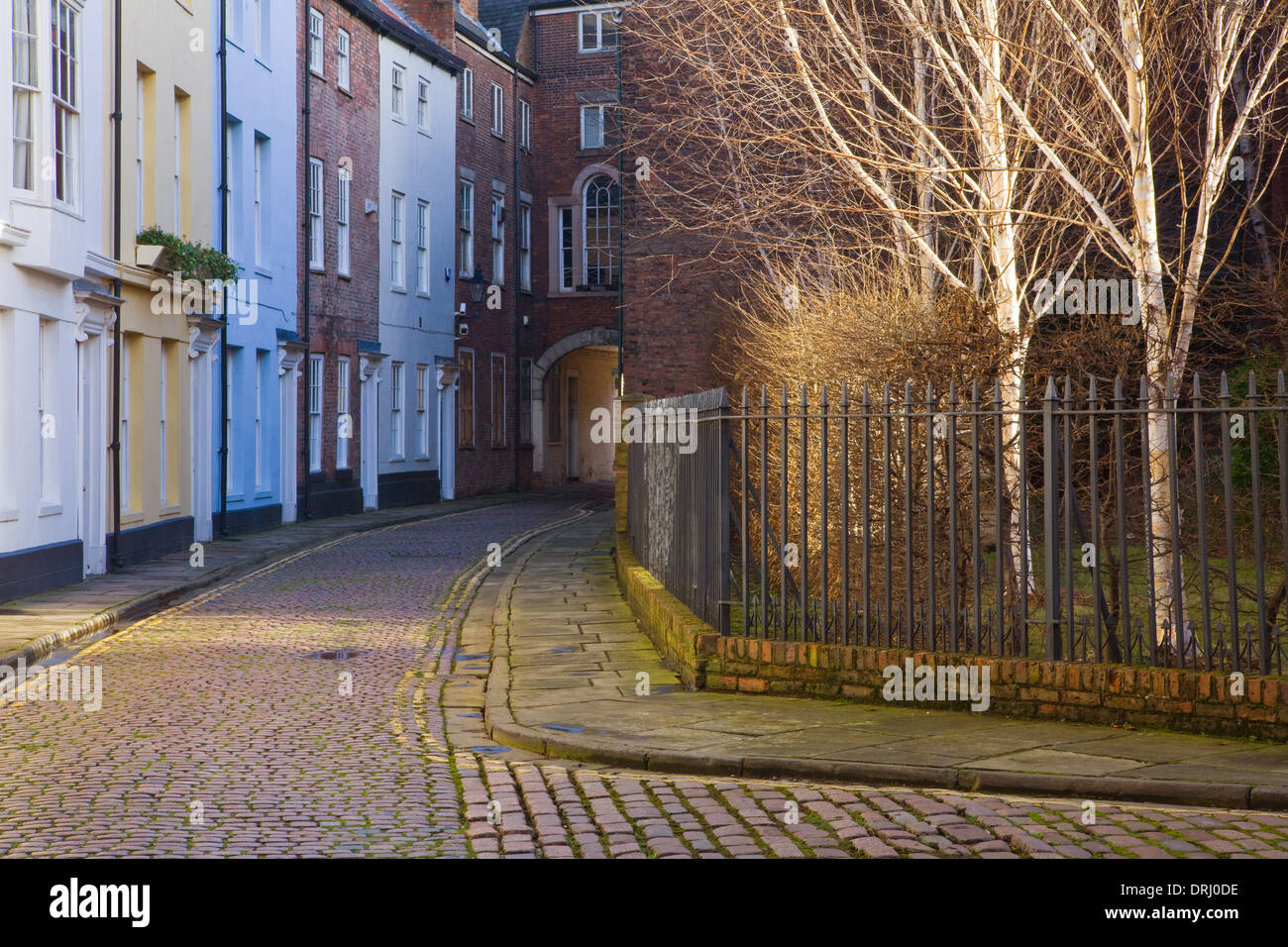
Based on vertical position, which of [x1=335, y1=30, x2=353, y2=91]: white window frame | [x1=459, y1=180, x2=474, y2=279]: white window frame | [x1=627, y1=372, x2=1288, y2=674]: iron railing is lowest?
[x1=627, y1=372, x2=1288, y2=674]: iron railing

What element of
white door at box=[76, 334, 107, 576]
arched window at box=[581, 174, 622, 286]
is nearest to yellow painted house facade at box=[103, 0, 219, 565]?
white door at box=[76, 334, 107, 576]

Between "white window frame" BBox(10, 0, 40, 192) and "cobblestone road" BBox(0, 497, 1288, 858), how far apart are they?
274 inches

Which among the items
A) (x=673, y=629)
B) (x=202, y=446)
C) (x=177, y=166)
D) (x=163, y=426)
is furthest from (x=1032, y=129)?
(x=202, y=446)

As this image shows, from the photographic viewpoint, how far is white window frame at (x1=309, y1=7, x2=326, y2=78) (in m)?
28.5

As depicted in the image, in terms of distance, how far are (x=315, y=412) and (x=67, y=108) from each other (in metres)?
12.4

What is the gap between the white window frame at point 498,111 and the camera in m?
39.7

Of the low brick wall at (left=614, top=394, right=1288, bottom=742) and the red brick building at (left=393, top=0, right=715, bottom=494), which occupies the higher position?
the red brick building at (left=393, top=0, right=715, bottom=494)

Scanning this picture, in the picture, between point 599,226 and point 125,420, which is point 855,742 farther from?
point 599,226

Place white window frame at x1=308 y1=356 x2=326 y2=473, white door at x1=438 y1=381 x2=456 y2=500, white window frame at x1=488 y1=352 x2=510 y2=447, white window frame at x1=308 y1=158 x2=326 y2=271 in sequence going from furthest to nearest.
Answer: white window frame at x1=488 y1=352 x2=510 y2=447
white door at x1=438 y1=381 x2=456 y2=500
white window frame at x1=308 y1=158 x2=326 y2=271
white window frame at x1=308 y1=356 x2=326 y2=473

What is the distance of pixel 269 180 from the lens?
26203mm

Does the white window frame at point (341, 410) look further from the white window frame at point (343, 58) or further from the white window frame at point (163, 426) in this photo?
the white window frame at point (163, 426)

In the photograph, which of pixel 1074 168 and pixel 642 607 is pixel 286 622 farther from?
pixel 1074 168

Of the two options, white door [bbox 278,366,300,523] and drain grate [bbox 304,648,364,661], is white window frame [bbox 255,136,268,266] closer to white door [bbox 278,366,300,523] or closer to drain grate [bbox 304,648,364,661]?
white door [bbox 278,366,300,523]

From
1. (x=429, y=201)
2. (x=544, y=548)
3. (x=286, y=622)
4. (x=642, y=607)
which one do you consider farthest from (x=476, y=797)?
(x=429, y=201)
